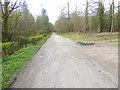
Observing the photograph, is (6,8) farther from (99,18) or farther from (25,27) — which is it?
(99,18)

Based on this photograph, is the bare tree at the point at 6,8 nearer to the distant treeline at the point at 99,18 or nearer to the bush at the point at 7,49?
the bush at the point at 7,49

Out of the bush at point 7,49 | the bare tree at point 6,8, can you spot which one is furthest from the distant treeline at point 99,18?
the bush at point 7,49

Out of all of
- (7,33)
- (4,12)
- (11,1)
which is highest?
(11,1)

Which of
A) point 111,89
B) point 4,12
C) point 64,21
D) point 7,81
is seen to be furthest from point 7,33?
point 64,21

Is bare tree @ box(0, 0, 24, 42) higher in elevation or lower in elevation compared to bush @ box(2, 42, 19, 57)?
higher

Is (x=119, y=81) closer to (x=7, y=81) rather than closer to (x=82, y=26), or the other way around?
(x=7, y=81)

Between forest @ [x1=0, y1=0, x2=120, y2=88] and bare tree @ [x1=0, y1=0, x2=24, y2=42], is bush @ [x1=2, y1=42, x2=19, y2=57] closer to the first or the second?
forest @ [x1=0, y1=0, x2=120, y2=88]

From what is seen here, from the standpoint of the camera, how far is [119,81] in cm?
290

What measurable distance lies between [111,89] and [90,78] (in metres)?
0.71

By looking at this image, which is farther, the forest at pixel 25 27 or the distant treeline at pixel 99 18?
the distant treeline at pixel 99 18

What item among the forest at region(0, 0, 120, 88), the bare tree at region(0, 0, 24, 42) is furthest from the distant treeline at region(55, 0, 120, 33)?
the bare tree at region(0, 0, 24, 42)

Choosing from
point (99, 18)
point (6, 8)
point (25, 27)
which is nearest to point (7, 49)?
point (6, 8)

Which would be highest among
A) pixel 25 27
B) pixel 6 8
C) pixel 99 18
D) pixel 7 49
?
pixel 99 18

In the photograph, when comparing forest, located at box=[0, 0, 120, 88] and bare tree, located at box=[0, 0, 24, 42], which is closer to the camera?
forest, located at box=[0, 0, 120, 88]
